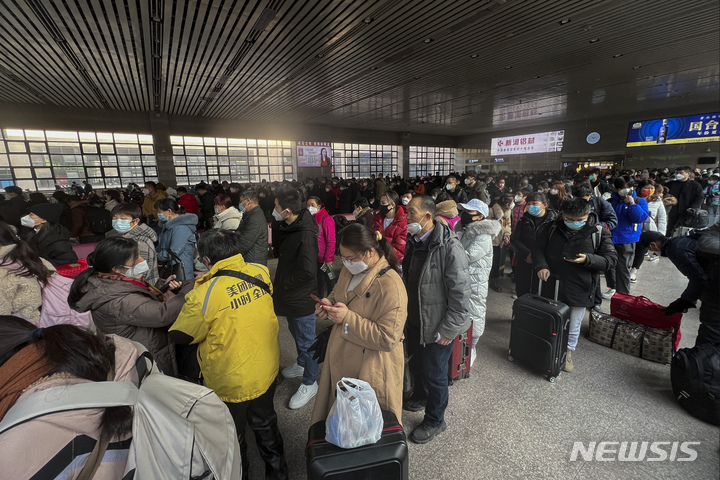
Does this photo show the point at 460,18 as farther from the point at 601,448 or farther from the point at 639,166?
the point at 639,166

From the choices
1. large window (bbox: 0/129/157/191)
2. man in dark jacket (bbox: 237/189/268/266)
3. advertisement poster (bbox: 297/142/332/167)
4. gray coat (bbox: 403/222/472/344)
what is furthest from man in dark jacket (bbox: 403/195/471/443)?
advertisement poster (bbox: 297/142/332/167)

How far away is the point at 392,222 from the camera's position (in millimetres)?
4219

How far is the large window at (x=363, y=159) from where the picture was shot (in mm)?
23000

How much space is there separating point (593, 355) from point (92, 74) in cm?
1314

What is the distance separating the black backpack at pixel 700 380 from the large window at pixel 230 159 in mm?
20055

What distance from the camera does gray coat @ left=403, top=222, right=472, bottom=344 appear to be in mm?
2092

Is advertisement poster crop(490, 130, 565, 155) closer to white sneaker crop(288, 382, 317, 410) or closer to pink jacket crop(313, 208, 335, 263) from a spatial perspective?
pink jacket crop(313, 208, 335, 263)

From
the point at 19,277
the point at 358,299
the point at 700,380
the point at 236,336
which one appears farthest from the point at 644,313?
the point at 19,277

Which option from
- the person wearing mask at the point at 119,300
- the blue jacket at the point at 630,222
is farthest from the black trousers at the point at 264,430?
the blue jacket at the point at 630,222

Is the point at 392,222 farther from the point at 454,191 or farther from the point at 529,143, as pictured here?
the point at 529,143

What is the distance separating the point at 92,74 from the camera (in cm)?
885

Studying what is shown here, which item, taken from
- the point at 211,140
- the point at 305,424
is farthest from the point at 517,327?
the point at 211,140

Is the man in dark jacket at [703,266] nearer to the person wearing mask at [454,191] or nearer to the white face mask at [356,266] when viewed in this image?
the white face mask at [356,266]

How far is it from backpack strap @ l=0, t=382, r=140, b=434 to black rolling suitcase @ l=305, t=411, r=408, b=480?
98 centimetres
